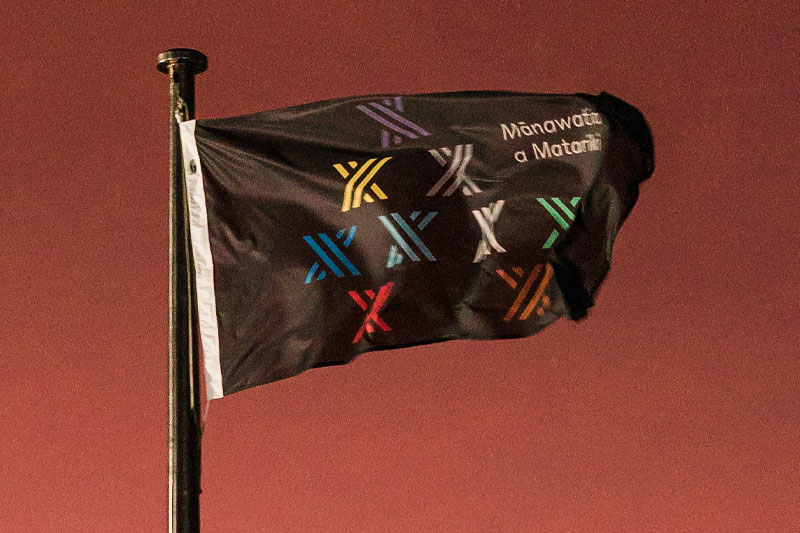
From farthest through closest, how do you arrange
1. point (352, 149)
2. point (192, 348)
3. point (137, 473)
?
1. point (137, 473)
2. point (352, 149)
3. point (192, 348)

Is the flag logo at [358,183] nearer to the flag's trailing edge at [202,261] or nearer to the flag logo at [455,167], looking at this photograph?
the flag logo at [455,167]

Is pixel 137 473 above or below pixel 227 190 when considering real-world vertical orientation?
below

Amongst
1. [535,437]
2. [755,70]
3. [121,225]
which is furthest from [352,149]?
[755,70]

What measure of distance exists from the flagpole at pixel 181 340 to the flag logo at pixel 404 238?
497 millimetres

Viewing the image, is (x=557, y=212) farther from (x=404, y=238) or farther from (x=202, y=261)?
(x=202, y=261)

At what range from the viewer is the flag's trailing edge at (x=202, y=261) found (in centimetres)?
240

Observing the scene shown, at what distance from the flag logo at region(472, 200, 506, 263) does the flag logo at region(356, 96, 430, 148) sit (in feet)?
0.82

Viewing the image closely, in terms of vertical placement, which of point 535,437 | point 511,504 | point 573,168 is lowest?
point 511,504

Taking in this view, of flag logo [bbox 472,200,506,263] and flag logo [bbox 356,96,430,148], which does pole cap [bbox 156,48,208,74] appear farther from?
flag logo [bbox 472,200,506,263]

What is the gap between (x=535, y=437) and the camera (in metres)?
3.09

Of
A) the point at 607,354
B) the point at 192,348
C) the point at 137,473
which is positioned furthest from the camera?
the point at 607,354

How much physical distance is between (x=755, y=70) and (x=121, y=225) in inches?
80.9

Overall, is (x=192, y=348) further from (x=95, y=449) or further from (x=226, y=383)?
(x=95, y=449)

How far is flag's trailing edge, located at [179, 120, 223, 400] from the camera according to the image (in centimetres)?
240
